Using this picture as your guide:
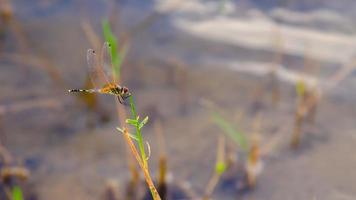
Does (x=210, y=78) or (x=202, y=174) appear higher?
(x=210, y=78)

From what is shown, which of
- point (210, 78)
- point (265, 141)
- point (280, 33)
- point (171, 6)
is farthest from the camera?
point (171, 6)

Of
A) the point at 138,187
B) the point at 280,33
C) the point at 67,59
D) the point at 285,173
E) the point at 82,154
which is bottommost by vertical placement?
the point at 285,173

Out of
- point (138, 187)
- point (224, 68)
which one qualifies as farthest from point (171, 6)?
point (138, 187)

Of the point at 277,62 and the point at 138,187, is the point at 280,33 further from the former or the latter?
the point at 138,187

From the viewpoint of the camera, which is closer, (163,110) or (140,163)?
(140,163)

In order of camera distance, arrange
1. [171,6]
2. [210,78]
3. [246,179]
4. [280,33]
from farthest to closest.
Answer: [171,6] < [280,33] < [210,78] < [246,179]

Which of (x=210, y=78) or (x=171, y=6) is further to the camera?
(x=171, y=6)

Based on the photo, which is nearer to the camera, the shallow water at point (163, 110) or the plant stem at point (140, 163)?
the plant stem at point (140, 163)

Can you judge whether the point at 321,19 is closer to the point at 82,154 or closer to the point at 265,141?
the point at 265,141

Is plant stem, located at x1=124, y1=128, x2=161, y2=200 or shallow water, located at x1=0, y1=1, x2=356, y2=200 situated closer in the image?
plant stem, located at x1=124, y1=128, x2=161, y2=200

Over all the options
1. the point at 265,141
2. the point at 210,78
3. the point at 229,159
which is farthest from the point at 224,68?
the point at 229,159
